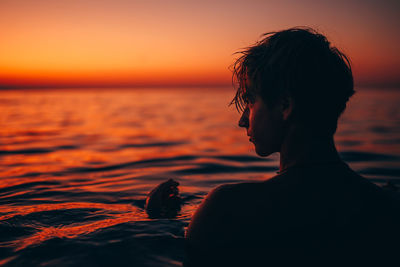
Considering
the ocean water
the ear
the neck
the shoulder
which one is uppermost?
the ear

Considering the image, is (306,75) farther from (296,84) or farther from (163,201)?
(163,201)

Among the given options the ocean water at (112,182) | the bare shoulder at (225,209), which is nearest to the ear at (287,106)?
the bare shoulder at (225,209)

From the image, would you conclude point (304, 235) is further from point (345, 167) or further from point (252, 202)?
point (345, 167)

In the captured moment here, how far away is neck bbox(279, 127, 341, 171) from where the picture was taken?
5.90 ft

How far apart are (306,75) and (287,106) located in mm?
202

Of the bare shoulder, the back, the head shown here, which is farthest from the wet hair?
the bare shoulder

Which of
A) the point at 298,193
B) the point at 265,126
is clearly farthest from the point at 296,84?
the point at 298,193

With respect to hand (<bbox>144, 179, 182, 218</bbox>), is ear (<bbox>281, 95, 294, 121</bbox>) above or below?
above

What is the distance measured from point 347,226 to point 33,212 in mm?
3832

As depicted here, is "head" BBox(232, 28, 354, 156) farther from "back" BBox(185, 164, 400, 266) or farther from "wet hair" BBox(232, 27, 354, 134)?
"back" BBox(185, 164, 400, 266)

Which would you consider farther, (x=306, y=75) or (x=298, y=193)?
(x=306, y=75)

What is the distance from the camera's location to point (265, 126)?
2.00 metres

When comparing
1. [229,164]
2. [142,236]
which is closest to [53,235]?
[142,236]

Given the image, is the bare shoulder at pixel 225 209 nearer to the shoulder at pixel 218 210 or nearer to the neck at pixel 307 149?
the shoulder at pixel 218 210
